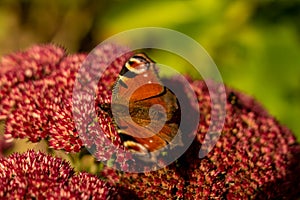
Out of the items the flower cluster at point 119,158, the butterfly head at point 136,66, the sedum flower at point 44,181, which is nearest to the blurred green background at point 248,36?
the flower cluster at point 119,158

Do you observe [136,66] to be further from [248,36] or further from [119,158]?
[248,36]

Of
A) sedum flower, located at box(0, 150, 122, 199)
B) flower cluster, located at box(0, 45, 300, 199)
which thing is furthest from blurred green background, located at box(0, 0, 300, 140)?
sedum flower, located at box(0, 150, 122, 199)

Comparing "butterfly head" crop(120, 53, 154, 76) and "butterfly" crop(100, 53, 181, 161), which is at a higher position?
"butterfly head" crop(120, 53, 154, 76)

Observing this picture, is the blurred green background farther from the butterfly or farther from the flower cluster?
the butterfly

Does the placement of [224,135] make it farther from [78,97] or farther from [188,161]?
[78,97]

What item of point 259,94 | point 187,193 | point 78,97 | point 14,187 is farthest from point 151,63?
point 259,94

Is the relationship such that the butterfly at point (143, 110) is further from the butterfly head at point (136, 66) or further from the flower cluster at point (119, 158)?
the flower cluster at point (119, 158)

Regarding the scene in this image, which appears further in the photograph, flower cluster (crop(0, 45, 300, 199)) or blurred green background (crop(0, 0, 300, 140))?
blurred green background (crop(0, 0, 300, 140))
